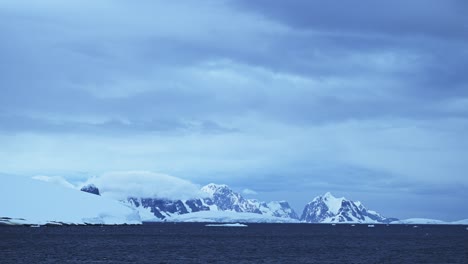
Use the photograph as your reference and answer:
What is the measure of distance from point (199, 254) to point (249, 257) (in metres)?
10.4

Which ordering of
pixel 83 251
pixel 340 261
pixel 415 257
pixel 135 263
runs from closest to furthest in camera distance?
pixel 135 263 < pixel 340 261 < pixel 415 257 < pixel 83 251

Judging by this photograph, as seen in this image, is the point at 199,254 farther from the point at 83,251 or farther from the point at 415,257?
the point at 415,257

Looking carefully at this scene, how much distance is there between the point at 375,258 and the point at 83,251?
4973 cm

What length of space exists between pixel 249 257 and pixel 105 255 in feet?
75.1

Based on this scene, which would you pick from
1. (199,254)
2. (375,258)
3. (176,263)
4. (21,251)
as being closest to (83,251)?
(21,251)

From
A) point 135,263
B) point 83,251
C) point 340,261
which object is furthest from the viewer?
point 83,251

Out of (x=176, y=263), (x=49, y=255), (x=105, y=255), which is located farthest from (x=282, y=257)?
(x=49, y=255)

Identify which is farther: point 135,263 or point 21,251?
point 21,251

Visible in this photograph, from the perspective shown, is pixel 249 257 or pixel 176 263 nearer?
pixel 176 263

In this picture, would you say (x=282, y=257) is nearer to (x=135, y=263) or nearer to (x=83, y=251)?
(x=135, y=263)

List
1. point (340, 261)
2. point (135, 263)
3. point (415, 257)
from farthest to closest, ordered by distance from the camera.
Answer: point (415, 257), point (340, 261), point (135, 263)

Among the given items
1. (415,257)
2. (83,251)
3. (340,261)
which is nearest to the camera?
(340,261)

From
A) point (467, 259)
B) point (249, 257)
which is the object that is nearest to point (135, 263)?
point (249, 257)

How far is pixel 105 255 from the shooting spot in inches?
4080
